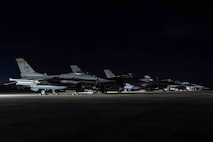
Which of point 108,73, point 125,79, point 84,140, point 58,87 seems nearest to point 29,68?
point 58,87

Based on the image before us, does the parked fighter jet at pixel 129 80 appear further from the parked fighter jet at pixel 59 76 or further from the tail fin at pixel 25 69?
the tail fin at pixel 25 69

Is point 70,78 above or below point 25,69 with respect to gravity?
below

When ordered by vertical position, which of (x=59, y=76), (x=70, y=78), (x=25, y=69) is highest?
(x=25, y=69)

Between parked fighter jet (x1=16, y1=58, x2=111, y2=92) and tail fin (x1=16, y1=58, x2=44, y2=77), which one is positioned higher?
tail fin (x1=16, y1=58, x2=44, y2=77)

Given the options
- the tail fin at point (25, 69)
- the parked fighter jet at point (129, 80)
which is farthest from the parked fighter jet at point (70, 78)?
the parked fighter jet at point (129, 80)

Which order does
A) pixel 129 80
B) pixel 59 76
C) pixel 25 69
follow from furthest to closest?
pixel 129 80
pixel 25 69
pixel 59 76

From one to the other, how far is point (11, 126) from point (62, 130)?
2372 millimetres

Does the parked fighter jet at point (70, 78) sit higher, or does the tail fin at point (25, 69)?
the tail fin at point (25, 69)

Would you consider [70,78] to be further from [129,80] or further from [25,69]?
[129,80]

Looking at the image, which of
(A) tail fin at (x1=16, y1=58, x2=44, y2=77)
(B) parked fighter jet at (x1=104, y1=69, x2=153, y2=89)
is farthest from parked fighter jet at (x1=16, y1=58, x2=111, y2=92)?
(B) parked fighter jet at (x1=104, y1=69, x2=153, y2=89)

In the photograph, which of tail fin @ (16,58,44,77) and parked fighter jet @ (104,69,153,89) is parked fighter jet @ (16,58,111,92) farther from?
parked fighter jet @ (104,69,153,89)

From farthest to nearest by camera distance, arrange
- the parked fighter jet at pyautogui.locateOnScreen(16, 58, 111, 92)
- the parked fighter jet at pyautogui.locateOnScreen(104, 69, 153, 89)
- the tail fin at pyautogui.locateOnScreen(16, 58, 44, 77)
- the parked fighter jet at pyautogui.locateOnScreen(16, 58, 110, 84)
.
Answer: the parked fighter jet at pyautogui.locateOnScreen(104, 69, 153, 89)
the tail fin at pyautogui.locateOnScreen(16, 58, 44, 77)
the parked fighter jet at pyautogui.locateOnScreen(16, 58, 110, 84)
the parked fighter jet at pyautogui.locateOnScreen(16, 58, 111, 92)

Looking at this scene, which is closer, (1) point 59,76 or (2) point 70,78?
(2) point 70,78

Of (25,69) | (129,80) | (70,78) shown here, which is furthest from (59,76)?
(129,80)
